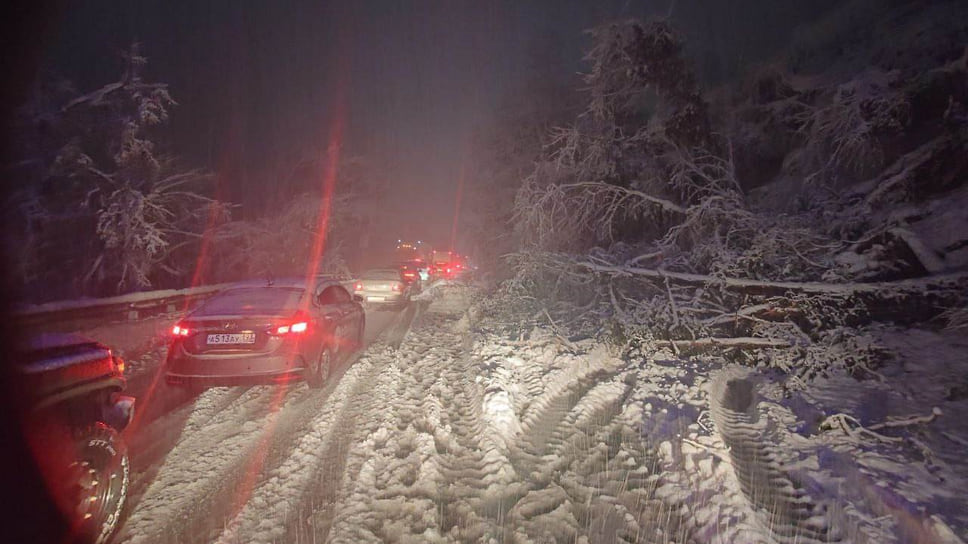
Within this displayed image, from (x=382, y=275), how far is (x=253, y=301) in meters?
10.3

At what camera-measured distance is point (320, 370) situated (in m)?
6.17

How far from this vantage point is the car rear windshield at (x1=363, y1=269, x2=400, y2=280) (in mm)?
16031

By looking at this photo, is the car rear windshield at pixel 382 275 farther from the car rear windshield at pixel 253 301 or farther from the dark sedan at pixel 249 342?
the dark sedan at pixel 249 342

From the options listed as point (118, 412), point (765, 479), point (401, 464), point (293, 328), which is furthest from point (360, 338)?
point (765, 479)

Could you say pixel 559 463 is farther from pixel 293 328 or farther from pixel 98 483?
pixel 293 328

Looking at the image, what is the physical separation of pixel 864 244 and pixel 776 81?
317 inches

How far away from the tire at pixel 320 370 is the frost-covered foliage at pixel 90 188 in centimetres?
1236

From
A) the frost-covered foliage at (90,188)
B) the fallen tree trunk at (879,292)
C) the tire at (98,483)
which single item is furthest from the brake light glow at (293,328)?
the frost-covered foliage at (90,188)

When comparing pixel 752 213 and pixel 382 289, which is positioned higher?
pixel 752 213

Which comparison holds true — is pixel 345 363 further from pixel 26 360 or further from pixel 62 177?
pixel 62 177

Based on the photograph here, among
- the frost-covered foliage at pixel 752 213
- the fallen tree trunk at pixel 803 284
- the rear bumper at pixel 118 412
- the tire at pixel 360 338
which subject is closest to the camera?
the rear bumper at pixel 118 412

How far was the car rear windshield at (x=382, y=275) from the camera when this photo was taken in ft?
52.6

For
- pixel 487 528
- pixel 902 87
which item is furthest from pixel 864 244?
pixel 487 528

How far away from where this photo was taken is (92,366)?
10.7ft
